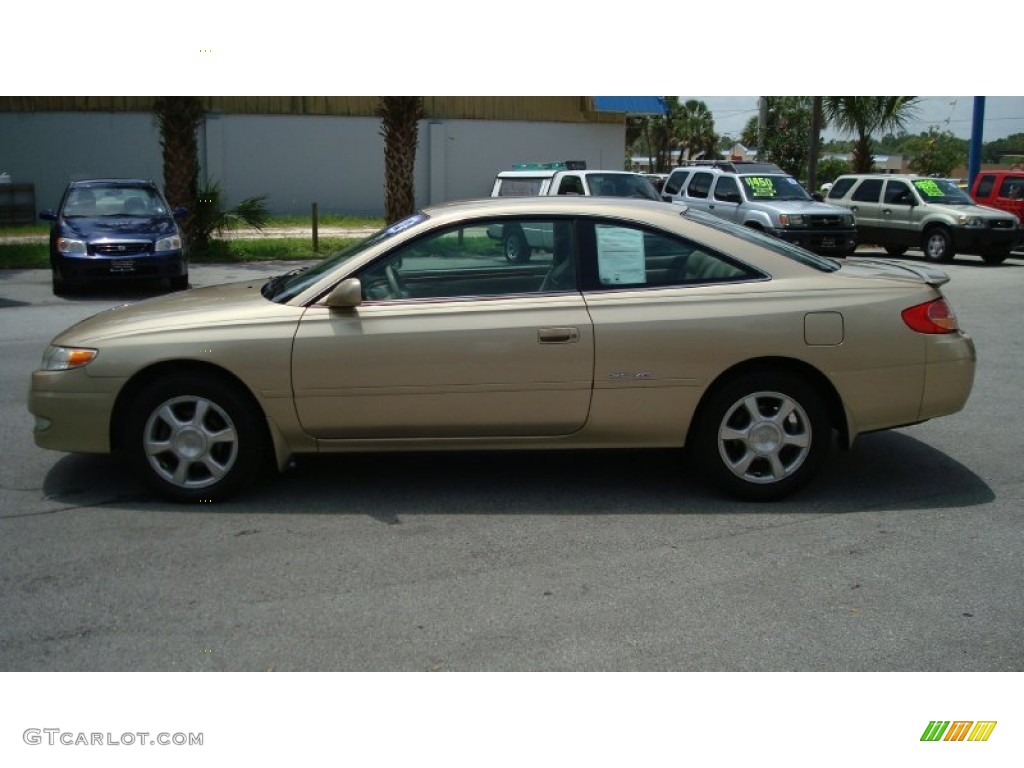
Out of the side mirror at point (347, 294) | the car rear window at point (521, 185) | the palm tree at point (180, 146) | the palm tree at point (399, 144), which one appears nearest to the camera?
the side mirror at point (347, 294)

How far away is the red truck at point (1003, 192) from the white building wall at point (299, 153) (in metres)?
15.5

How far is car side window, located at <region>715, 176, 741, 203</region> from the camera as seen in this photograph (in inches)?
841

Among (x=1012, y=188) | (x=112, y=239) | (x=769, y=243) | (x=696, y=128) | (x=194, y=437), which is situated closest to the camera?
(x=194, y=437)

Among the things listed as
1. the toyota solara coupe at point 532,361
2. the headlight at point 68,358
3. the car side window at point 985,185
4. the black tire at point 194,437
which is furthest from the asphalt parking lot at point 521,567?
the car side window at point 985,185

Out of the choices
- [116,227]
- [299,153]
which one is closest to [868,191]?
[116,227]

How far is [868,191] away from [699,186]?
3.95m

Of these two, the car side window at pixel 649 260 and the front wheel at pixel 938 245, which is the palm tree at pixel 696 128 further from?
the car side window at pixel 649 260

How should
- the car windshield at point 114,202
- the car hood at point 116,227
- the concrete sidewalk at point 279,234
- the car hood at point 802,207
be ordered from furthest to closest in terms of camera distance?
1. the concrete sidewalk at point 279,234
2. the car hood at point 802,207
3. the car windshield at point 114,202
4. the car hood at point 116,227

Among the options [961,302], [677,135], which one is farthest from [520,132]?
[677,135]

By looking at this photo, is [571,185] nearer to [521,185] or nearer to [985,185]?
[521,185]

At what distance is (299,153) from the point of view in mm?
34219

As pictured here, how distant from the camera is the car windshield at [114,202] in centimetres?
1608

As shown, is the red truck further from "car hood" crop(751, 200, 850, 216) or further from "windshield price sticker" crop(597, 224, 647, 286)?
"windshield price sticker" crop(597, 224, 647, 286)

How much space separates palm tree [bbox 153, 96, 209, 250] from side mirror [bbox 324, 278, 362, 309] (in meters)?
15.5
